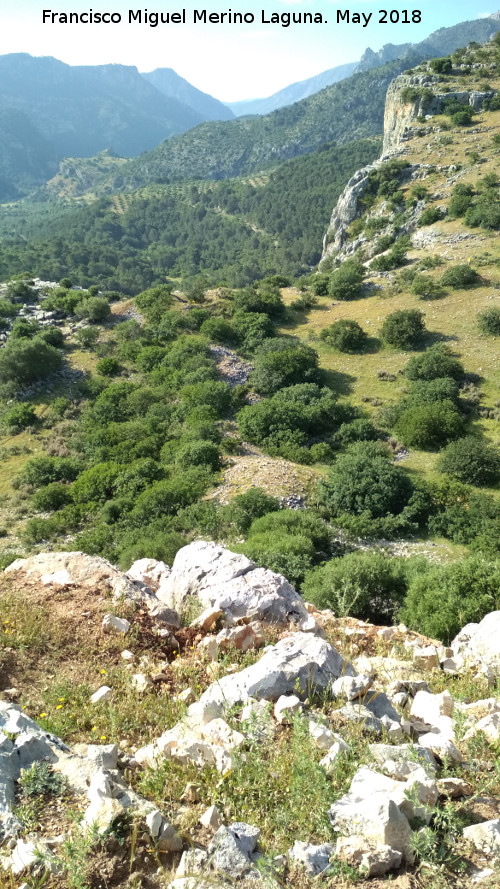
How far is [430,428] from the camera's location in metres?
23.8

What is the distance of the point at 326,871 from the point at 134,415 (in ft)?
88.7

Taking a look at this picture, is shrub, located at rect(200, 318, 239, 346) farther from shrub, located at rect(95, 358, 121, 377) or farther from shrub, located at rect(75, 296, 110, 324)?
shrub, located at rect(75, 296, 110, 324)

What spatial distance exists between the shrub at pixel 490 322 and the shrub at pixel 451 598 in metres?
24.1

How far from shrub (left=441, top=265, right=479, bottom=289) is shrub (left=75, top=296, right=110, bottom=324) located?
2569 centimetres

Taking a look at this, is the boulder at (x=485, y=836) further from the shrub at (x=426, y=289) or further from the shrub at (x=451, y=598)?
the shrub at (x=426, y=289)

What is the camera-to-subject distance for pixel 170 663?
263 inches

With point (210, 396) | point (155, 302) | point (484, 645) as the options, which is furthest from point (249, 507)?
point (155, 302)

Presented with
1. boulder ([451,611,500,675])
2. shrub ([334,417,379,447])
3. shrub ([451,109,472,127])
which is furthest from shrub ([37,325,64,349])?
shrub ([451,109,472,127])

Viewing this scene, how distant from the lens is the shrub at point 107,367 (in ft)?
110

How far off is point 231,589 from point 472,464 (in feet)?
51.7

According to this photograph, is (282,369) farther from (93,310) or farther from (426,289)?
(93,310)

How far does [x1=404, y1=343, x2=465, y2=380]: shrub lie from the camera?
27991 mm

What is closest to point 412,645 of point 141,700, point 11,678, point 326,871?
point 141,700

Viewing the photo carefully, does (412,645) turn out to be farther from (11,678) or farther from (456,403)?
(456,403)
